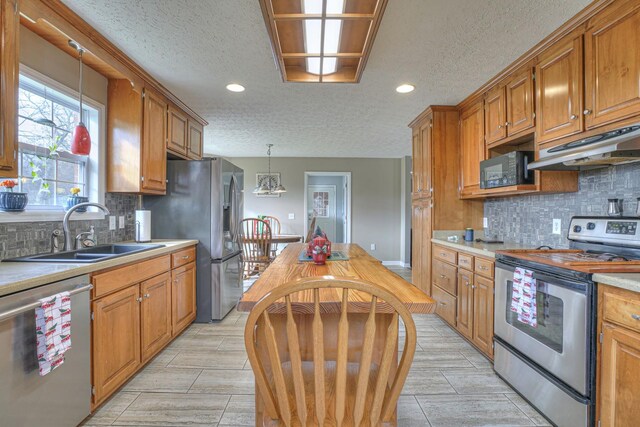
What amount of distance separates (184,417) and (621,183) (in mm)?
2904

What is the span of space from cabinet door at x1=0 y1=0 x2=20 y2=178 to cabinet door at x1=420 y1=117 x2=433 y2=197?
10.7 ft

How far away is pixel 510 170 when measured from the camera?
7.90ft

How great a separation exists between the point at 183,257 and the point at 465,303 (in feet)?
8.24

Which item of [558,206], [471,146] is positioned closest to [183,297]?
[471,146]

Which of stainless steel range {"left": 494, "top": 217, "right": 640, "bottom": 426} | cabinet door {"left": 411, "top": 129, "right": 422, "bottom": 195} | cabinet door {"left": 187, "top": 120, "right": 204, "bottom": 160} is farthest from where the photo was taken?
cabinet door {"left": 411, "top": 129, "right": 422, "bottom": 195}

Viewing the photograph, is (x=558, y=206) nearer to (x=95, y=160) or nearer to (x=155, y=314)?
(x=155, y=314)

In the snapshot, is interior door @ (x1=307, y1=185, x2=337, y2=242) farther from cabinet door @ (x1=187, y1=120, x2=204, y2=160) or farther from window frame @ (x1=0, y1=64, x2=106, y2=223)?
window frame @ (x1=0, y1=64, x2=106, y2=223)

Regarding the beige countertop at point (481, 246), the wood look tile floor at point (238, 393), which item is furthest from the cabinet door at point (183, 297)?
the beige countertop at point (481, 246)

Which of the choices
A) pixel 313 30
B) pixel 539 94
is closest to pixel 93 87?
pixel 313 30

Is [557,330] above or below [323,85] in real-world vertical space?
below

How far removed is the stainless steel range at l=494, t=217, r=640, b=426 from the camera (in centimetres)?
149

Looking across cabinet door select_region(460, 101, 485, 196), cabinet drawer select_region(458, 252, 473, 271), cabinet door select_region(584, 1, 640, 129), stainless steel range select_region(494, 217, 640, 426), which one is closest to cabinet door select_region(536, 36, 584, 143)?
cabinet door select_region(584, 1, 640, 129)

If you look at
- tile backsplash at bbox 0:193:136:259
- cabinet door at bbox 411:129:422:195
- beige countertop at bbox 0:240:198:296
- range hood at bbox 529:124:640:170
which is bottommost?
beige countertop at bbox 0:240:198:296

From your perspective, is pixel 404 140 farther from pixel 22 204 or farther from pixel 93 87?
pixel 22 204
